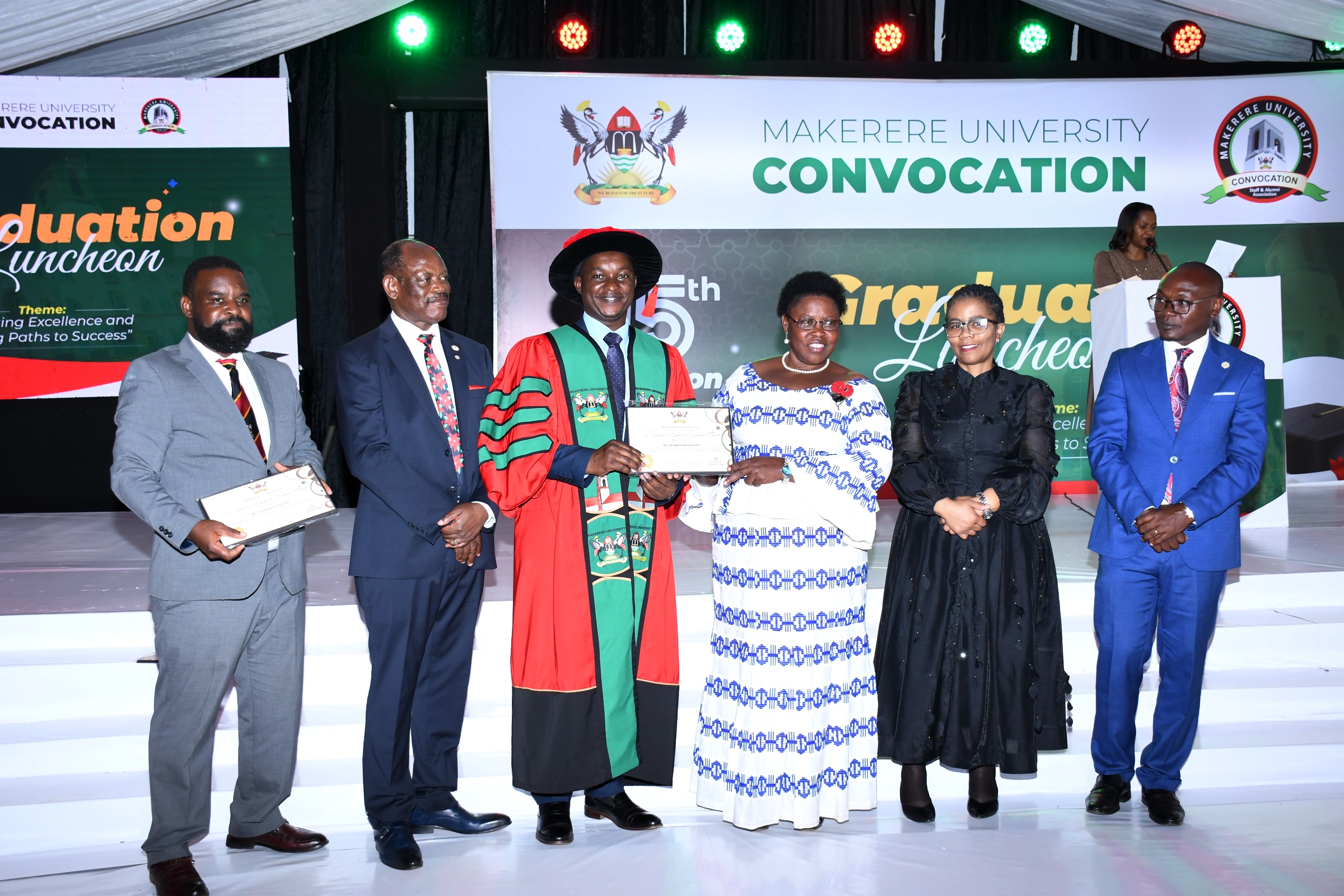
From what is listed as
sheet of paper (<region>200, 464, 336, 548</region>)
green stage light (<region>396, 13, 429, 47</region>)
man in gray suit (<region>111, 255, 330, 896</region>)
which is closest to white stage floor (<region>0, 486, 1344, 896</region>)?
man in gray suit (<region>111, 255, 330, 896</region>)

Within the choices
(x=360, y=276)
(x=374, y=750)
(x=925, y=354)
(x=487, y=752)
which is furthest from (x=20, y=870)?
(x=925, y=354)

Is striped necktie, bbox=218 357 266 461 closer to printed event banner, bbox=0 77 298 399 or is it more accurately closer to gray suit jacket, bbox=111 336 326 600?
gray suit jacket, bbox=111 336 326 600

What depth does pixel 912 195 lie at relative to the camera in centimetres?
694

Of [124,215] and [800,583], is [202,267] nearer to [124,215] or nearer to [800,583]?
[800,583]

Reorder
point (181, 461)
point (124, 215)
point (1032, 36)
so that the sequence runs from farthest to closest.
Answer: point (1032, 36) < point (124, 215) < point (181, 461)

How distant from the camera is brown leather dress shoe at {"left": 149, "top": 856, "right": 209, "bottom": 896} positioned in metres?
2.80

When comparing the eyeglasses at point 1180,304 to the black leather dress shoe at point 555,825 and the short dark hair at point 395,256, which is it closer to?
the short dark hair at point 395,256

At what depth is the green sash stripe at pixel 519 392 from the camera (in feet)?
10.1

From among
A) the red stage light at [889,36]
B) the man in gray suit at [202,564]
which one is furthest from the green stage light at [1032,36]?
the man in gray suit at [202,564]

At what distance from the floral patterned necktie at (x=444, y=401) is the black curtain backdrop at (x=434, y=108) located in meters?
3.60

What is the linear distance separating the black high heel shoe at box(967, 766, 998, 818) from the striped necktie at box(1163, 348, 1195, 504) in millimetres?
1065

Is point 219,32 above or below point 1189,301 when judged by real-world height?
above

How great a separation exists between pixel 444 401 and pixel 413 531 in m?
0.42

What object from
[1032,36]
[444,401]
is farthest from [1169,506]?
[1032,36]
